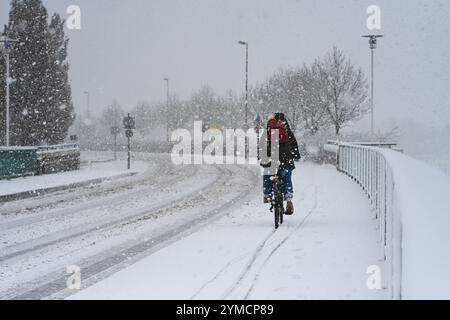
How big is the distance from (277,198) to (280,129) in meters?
1.30

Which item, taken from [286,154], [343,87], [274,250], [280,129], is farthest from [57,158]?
[343,87]

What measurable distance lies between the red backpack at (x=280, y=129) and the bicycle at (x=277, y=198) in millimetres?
732

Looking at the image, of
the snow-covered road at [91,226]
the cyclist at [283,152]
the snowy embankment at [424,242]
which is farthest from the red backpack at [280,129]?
the snowy embankment at [424,242]

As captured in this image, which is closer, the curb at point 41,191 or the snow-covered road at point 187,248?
the snow-covered road at point 187,248

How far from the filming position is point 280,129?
11062 mm

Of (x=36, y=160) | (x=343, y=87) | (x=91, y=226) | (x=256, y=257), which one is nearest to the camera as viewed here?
(x=256, y=257)

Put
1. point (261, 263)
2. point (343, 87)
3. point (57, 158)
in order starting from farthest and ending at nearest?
point (343, 87)
point (57, 158)
point (261, 263)

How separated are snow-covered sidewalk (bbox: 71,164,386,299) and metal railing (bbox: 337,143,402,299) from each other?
0.37 m

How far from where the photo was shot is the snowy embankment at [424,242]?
365 cm

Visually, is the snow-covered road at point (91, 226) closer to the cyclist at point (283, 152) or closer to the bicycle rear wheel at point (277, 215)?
the bicycle rear wheel at point (277, 215)

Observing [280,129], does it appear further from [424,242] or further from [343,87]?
[343,87]

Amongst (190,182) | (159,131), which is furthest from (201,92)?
(190,182)

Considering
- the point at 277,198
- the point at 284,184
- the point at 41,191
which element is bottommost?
the point at 41,191

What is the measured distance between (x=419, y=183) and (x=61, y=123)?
34.0 m
